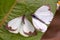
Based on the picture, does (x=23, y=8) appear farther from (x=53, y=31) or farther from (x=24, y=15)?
(x=53, y=31)

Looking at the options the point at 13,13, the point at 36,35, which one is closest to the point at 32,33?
the point at 36,35
